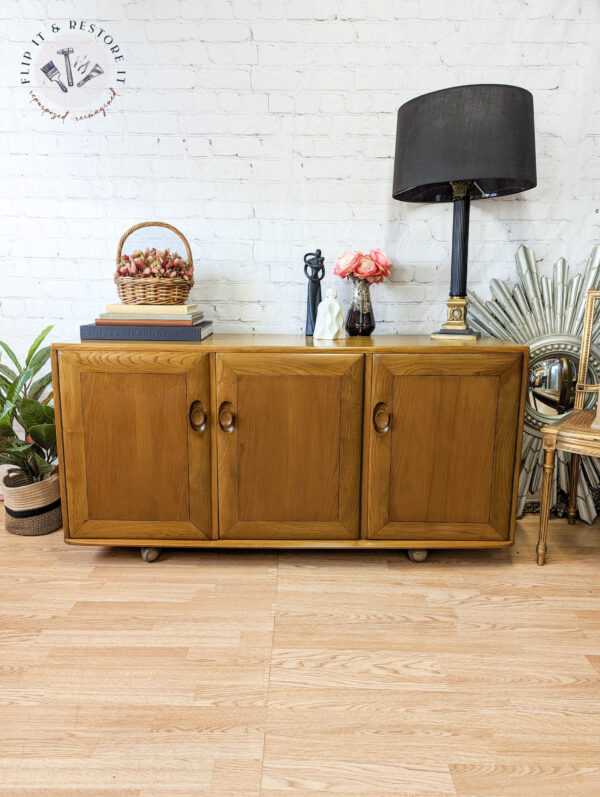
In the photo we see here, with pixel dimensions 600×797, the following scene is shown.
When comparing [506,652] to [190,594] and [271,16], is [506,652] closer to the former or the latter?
[190,594]

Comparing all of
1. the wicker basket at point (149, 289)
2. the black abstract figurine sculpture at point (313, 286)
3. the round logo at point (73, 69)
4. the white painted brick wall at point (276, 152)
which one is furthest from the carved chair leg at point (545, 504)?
the round logo at point (73, 69)

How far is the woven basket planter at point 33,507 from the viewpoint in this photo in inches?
84.4

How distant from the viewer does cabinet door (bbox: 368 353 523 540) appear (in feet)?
6.01

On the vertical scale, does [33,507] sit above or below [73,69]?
below

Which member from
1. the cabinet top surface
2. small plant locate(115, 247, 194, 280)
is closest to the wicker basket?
small plant locate(115, 247, 194, 280)

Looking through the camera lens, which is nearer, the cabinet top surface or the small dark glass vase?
the cabinet top surface

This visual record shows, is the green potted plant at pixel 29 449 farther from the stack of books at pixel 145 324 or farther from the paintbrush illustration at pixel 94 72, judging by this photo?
the paintbrush illustration at pixel 94 72

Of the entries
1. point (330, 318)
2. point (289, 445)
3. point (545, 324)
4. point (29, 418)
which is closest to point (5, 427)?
point (29, 418)

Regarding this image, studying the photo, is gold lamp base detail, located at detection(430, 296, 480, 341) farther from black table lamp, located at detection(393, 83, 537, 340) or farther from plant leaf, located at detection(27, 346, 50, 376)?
plant leaf, located at detection(27, 346, 50, 376)

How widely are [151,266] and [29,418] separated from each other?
0.73m

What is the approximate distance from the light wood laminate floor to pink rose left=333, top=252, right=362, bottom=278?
3.47ft

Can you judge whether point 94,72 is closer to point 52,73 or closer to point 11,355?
point 52,73

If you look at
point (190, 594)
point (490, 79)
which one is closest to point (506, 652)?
point (190, 594)

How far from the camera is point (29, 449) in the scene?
85.7 inches
